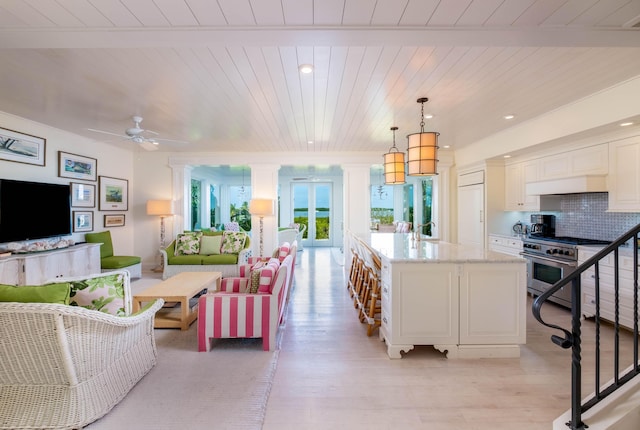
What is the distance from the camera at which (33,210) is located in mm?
4230

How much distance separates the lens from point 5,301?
69.1 inches

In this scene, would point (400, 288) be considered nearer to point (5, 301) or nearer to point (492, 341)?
point (492, 341)

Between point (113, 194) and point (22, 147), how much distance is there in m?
1.91

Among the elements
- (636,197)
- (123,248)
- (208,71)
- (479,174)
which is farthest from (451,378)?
(123,248)

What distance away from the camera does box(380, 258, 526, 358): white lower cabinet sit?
106 inches

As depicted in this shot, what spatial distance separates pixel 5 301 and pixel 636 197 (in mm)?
5394

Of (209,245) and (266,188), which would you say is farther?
(266,188)

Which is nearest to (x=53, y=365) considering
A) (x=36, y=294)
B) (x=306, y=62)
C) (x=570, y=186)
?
(x=36, y=294)

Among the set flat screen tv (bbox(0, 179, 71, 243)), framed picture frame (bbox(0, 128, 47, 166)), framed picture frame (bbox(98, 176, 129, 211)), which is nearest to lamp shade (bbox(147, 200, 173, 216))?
framed picture frame (bbox(98, 176, 129, 211))

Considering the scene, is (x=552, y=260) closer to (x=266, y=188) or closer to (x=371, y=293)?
(x=371, y=293)

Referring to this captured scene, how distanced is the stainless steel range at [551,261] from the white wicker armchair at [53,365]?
472cm

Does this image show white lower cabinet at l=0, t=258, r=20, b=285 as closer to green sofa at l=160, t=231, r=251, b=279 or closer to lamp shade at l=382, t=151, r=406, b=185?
green sofa at l=160, t=231, r=251, b=279

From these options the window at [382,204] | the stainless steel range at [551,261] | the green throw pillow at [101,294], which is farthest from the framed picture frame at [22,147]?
the window at [382,204]

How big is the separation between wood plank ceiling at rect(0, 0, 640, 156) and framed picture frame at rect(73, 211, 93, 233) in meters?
1.33
